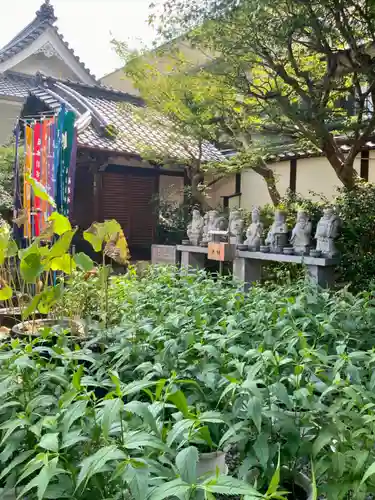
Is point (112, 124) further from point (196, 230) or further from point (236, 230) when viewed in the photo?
point (236, 230)

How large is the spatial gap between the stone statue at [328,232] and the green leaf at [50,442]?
5.65m

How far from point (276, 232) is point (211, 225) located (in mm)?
1742

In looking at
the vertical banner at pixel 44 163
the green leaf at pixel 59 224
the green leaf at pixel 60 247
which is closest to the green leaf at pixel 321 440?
the green leaf at pixel 60 247

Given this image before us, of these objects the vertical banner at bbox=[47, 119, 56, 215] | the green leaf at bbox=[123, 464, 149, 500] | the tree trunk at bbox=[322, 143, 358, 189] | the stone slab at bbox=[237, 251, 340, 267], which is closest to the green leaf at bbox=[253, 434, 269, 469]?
the green leaf at bbox=[123, 464, 149, 500]

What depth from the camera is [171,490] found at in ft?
4.45

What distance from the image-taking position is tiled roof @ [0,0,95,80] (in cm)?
1773

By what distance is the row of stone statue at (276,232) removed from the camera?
679 cm

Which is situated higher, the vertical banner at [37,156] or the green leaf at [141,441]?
the vertical banner at [37,156]

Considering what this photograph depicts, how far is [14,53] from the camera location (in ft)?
58.3

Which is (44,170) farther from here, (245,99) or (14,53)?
(14,53)

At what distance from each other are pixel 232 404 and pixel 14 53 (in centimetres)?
1874

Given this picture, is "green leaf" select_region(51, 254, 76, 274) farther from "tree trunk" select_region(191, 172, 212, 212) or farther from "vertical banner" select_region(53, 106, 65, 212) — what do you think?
"tree trunk" select_region(191, 172, 212, 212)

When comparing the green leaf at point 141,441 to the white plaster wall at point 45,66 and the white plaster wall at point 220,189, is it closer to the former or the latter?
the white plaster wall at point 220,189

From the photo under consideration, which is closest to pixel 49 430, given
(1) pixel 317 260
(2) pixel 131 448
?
(2) pixel 131 448
